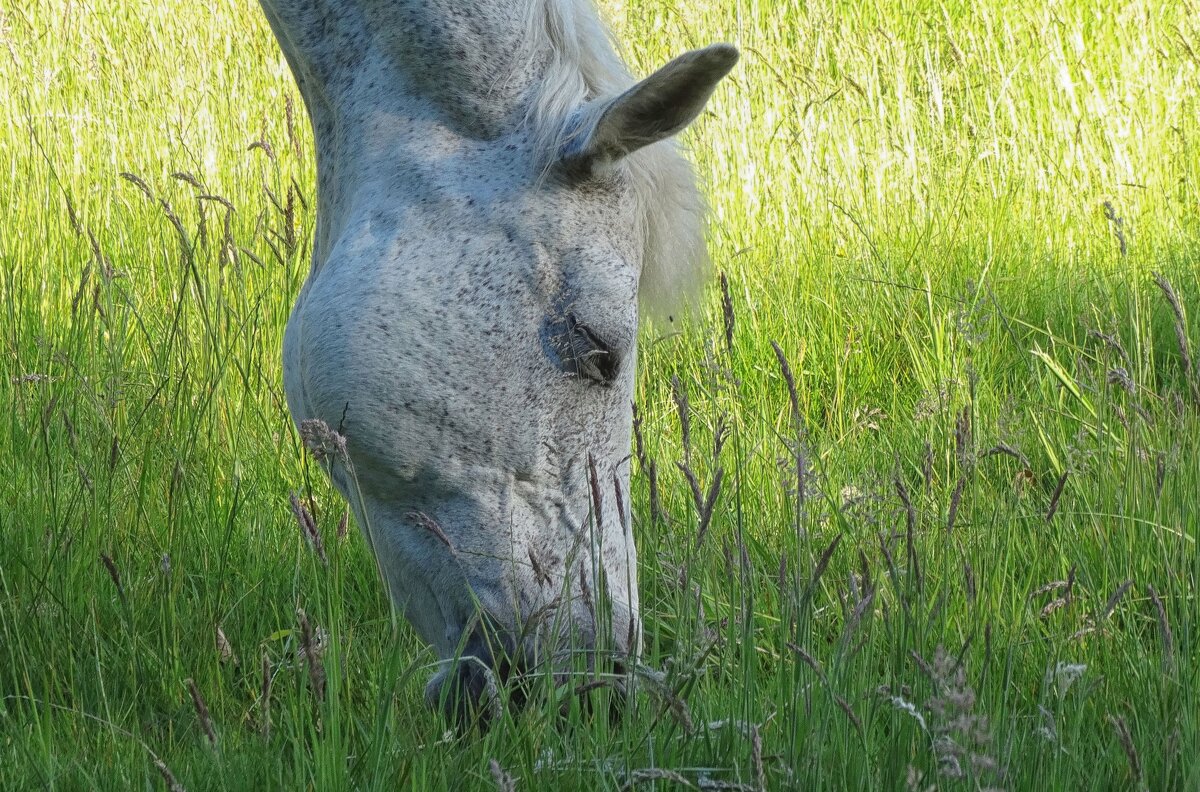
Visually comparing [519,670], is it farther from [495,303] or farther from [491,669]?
[495,303]

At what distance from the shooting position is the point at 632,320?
6.87ft

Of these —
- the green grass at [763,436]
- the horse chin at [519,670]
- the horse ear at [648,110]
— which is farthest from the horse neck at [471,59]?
the horse chin at [519,670]

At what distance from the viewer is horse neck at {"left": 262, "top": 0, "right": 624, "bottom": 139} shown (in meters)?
2.21

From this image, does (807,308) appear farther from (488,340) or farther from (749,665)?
(749,665)

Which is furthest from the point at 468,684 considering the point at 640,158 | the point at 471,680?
the point at 640,158

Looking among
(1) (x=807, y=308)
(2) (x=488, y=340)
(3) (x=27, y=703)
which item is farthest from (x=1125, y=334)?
(3) (x=27, y=703)

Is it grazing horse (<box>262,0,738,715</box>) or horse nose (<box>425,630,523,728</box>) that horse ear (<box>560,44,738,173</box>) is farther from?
horse nose (<box>425,630,523,728</box>)

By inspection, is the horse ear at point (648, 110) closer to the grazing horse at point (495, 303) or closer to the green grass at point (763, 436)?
the grazing horse at point (495, 303)

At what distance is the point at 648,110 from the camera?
201 cm

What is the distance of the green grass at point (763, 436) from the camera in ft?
5.44

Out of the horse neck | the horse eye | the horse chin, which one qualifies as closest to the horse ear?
the horse neck

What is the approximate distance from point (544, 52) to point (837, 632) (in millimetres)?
1399

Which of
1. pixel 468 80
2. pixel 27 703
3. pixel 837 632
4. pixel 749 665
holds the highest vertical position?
pixel 468 80

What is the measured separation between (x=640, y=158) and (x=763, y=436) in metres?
1.23
